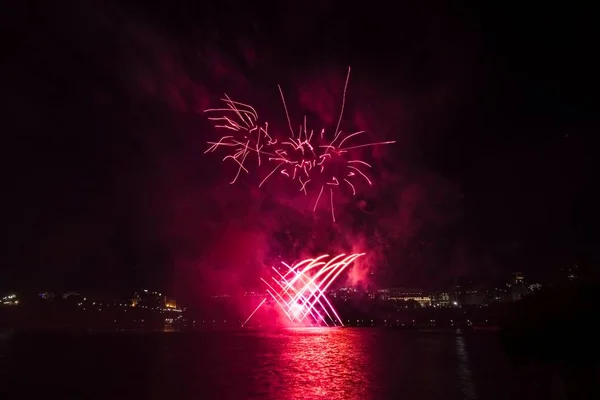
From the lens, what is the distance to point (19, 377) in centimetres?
1377

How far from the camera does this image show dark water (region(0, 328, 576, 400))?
36.1 ft

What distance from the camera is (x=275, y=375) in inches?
536

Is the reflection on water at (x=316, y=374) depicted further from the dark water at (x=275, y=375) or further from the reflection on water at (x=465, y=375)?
the reflection on water at (x=465, y=375)

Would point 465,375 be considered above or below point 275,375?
above

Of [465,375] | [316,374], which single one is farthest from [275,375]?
[465,375]

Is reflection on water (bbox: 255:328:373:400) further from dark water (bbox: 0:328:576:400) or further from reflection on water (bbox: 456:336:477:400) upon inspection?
reflection on water (bbox: 456:336:477:400)

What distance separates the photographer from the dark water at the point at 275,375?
11.0 metres

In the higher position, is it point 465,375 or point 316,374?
point 465,375

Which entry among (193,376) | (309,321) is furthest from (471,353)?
(309,321)

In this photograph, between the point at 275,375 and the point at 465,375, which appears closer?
the point at 275,375

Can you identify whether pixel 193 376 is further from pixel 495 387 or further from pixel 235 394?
pixel 495 387

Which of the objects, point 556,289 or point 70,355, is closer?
point 556,289

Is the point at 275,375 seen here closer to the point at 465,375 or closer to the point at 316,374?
the point at 316,374

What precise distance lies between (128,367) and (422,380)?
28.3ft
